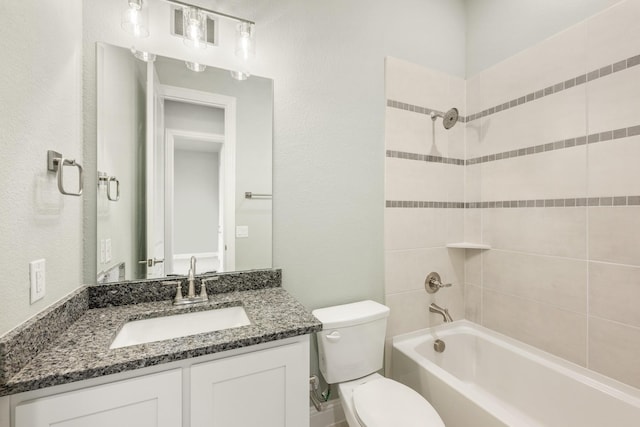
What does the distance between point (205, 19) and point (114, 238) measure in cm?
111

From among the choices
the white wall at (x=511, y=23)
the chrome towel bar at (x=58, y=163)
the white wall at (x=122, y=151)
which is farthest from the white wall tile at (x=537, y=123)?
Answer: the chrome towel bar at (x=58, y=163)

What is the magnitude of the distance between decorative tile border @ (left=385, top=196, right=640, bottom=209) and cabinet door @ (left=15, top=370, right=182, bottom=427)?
1.45m

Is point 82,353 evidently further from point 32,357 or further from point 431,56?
point 431,56

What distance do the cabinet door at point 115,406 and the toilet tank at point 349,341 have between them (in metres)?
0.71

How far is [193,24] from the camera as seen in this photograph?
1.27 meters

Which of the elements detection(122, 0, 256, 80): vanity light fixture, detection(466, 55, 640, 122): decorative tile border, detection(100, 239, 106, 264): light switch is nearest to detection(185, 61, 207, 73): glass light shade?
detection(122, 0, 256, 80): vanity light fixture

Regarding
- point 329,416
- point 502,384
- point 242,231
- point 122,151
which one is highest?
point 122,151

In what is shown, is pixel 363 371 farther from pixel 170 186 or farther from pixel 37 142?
pixel 37 142

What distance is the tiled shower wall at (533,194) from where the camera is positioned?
4.31 feet

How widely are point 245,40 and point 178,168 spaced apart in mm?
720

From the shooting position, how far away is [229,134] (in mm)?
1437

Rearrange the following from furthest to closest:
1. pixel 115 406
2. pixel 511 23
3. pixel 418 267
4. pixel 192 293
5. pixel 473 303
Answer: pixel 473 303
pixel 418 267
pixel 511 23
pixel 192 293
pixel 115 406

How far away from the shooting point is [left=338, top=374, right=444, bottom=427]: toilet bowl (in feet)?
3.75

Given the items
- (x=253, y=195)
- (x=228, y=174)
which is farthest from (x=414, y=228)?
(x=228, y=174)
